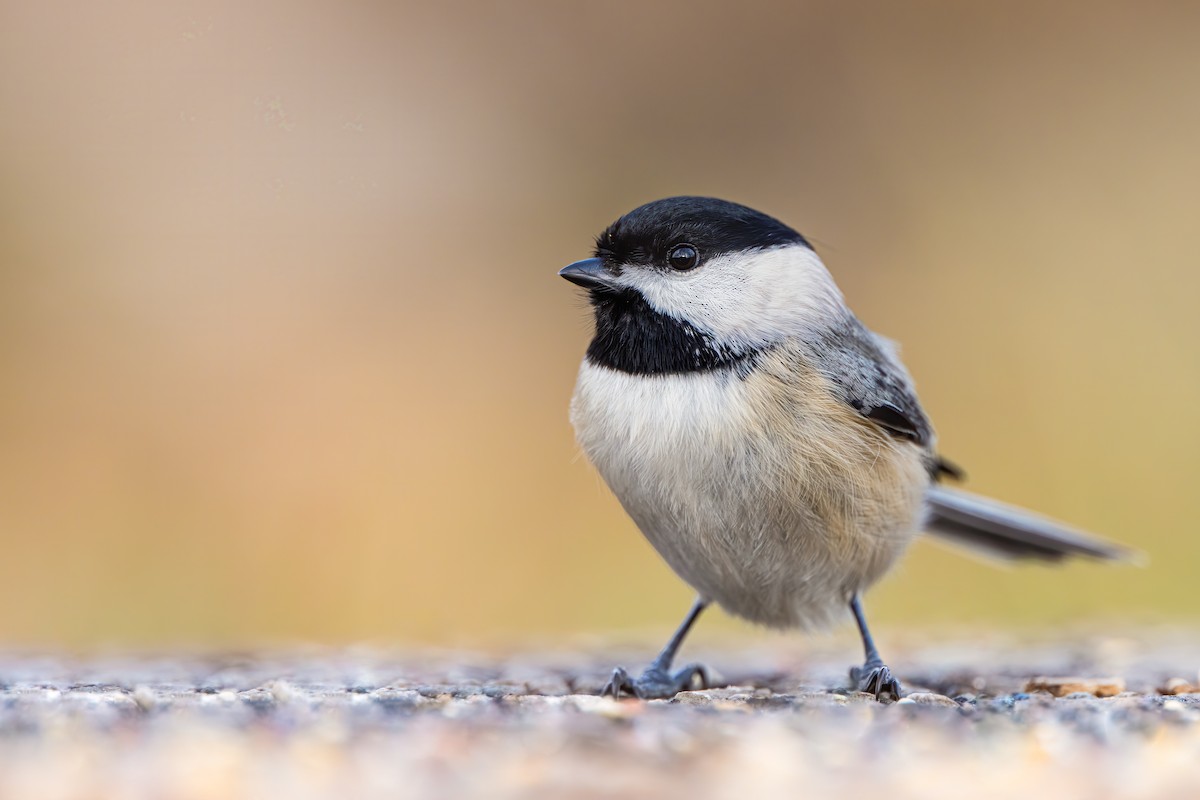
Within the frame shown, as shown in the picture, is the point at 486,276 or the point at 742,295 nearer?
the point at 742,295

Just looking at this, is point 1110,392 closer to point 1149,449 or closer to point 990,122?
point 1149,449

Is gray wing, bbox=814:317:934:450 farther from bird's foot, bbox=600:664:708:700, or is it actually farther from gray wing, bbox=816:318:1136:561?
bird's foot, bbox=600:664:708:700

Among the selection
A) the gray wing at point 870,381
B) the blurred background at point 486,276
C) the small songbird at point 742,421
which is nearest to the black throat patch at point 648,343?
the small songbird at point 742,421

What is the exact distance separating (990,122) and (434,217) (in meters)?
2.84

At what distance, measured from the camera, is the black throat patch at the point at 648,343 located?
240 cm

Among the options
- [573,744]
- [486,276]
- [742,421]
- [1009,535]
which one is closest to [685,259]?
[742,421]

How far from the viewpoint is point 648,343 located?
2.45 m

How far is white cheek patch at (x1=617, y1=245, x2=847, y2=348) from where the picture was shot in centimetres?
245

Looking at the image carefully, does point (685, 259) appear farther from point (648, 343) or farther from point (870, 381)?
point (870, 381)

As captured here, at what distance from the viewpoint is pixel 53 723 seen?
1588 mm

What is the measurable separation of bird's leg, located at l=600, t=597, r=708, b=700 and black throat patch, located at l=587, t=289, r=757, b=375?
643 millimetres

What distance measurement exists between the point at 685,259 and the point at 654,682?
942 mm

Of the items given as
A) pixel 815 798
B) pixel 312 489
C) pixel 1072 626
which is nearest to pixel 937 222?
pixel 1072 626

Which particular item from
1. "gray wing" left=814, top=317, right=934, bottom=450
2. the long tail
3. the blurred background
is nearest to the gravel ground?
"gray wing" left=814, top=317, right=934, bottom=450
